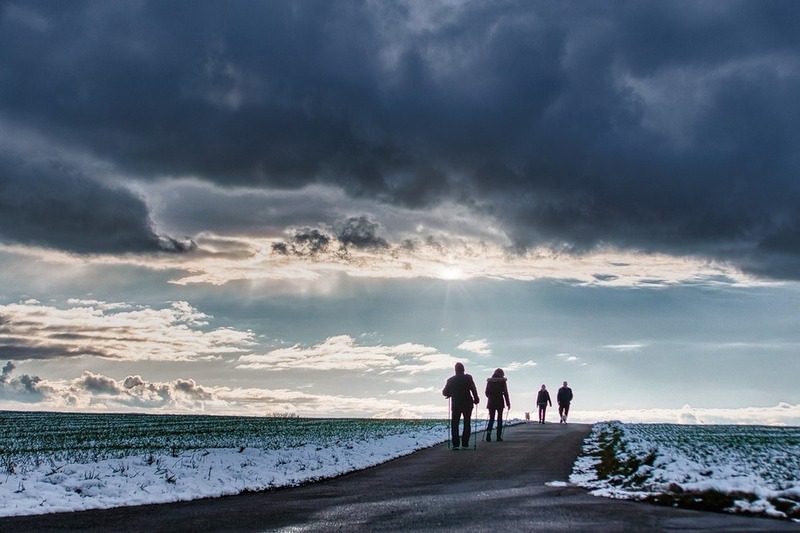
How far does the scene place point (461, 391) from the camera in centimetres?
2239

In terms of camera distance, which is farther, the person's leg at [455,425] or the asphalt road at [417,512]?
the person's leg at [455,425]

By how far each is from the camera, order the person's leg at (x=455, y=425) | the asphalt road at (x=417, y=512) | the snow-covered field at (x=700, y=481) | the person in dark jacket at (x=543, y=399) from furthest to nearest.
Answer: the person in dark jacket at (x=543, y=399) < the person's leg at (x=455, y=425) < the snow-covered field at (x=700, y=481) < the asphalt road at (x=417, y=512)

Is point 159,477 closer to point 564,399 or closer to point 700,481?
point 700,481

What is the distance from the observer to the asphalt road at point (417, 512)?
8539 mm

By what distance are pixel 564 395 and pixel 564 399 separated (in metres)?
0.22

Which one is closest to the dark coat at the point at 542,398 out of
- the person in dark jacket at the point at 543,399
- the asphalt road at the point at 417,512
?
the person in dark jacket at the point at 543,399

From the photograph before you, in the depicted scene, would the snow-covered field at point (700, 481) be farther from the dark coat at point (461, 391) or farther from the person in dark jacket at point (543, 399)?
the person in dark jacket at point (543, 399)

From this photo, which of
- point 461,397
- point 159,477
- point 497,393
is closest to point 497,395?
point 497,393

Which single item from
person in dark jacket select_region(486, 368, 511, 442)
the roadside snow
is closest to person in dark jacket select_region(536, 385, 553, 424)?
person in dark jacket select_region(486, 368, 511, 442)

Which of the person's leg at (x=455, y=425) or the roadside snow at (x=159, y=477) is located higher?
the person's leg at (x=455, y=425)

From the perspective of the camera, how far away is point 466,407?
22.3 meters

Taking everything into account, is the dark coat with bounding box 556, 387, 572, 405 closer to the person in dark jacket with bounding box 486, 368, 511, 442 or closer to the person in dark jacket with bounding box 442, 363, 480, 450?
the person in dark jacket with bounding box 486, 368, 511, 442

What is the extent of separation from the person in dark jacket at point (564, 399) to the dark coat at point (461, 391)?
778 inches

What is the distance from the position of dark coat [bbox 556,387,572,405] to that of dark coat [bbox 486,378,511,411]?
52.7ft
